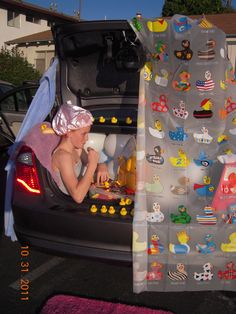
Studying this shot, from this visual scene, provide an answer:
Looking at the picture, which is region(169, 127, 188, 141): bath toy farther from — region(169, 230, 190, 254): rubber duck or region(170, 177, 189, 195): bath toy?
region(169, 230, 190, 254): rubber duck

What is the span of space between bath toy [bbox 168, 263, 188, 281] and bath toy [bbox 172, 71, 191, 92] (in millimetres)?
1132

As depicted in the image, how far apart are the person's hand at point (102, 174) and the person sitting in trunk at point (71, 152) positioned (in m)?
0.42

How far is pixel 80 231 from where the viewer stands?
2428 millimetres

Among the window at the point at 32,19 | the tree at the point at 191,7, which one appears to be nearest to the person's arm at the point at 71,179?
the window at the point at 32,19

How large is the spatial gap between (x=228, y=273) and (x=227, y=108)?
1051mm

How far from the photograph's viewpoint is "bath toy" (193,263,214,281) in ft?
7.76

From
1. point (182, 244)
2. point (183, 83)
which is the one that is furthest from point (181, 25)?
point (182, 244)

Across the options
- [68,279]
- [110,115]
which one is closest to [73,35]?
[110,115]

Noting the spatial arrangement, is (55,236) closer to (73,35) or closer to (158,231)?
(158,231)

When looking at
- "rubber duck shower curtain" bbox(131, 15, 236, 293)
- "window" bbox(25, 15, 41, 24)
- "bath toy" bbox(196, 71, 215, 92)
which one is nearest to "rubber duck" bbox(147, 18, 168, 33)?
"rubber duck shower curtain" bbox(131, 15, 236, 293)

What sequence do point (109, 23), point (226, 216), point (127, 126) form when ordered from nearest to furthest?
1. point (226, 216)
2. point (109, 23)
3. point (127, 126)

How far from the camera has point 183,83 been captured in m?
2.59

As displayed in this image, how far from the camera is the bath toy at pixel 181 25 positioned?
101 inches

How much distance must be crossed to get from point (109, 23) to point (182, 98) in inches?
Result: 29.2
